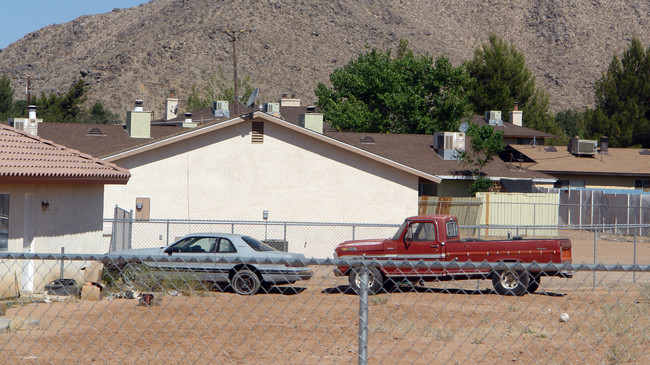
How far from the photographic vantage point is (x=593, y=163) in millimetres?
49094

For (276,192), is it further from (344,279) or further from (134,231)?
(344,279)

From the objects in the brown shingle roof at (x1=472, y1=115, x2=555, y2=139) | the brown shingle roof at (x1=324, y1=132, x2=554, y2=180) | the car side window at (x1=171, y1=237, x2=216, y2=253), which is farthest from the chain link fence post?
the brown shingle roof at (x1=472, y1=115, x2=555, y2=139)

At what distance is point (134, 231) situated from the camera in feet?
81.6

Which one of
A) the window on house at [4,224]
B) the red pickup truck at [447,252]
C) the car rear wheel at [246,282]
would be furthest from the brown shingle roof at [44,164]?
the red pickup truck at [447,252]

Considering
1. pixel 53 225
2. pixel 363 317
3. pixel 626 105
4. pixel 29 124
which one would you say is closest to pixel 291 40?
pixel 626 105

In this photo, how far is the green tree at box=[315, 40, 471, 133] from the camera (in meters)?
51.5

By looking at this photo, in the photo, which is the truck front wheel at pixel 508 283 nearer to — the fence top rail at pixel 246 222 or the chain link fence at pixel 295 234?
the fence top rail at pixel 246 222

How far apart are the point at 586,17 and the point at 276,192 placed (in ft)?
411

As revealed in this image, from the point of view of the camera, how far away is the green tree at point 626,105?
218ft

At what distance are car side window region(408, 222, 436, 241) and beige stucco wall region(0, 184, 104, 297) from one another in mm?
7369

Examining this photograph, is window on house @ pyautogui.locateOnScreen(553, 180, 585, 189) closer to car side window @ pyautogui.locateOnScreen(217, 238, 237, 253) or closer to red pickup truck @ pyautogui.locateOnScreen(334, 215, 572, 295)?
red pickup truck @ pyautogui.locateOnScreen(334, 215, 572, 295)

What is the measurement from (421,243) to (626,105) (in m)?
53.6

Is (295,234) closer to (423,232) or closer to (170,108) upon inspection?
(423,232)

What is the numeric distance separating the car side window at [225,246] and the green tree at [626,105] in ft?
175
